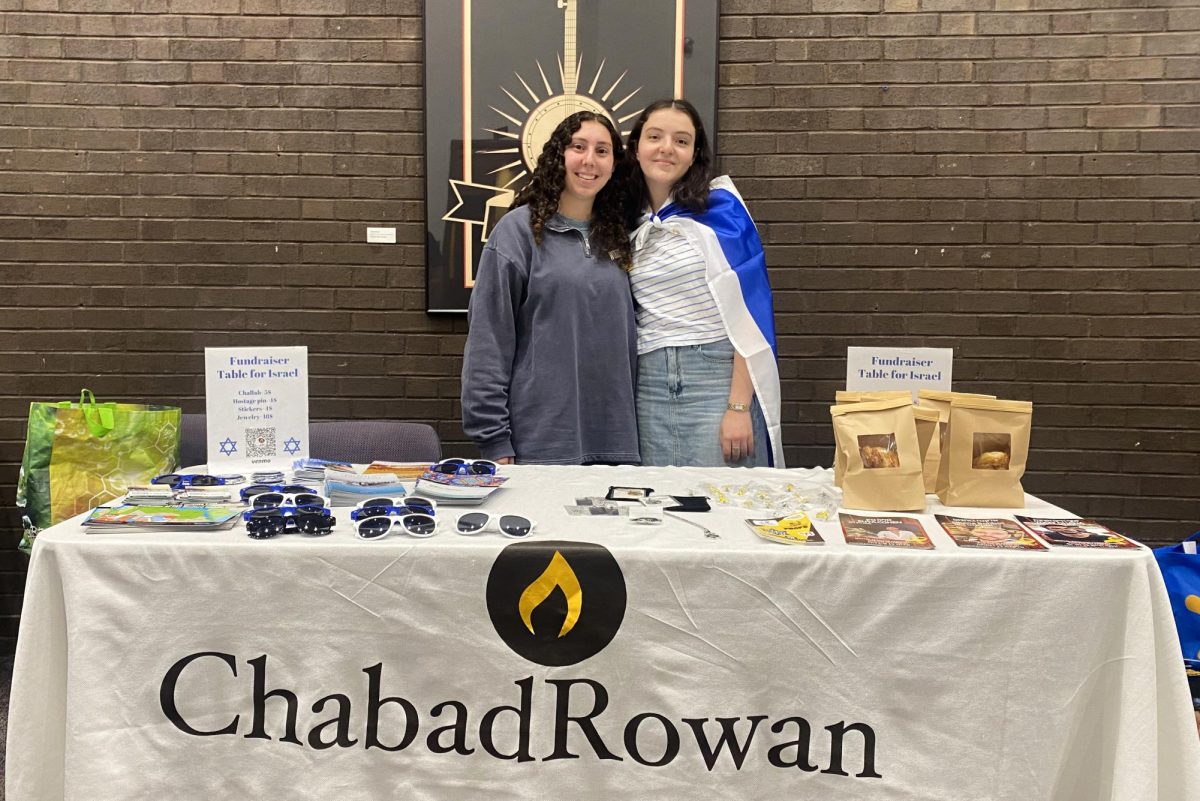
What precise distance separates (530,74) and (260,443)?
1760 millimetres

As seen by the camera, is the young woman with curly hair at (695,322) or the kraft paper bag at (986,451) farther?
the young woman with curly hair at (695,322)

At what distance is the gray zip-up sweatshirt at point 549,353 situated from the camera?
208 cm

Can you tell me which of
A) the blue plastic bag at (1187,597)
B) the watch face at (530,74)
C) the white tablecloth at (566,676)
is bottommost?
the blue plastic bag at (1187,597)

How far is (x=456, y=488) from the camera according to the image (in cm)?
150

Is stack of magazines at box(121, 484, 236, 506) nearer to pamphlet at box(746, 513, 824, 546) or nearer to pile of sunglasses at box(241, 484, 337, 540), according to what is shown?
pile of sunglasses at box(241, 484, 337, 540)

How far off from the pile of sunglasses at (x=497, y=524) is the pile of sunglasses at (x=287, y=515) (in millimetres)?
225

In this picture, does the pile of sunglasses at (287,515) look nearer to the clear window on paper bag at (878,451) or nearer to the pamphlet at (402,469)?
the pamphlet at (402,469)

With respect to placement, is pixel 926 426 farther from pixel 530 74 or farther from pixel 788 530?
pixel 530 74

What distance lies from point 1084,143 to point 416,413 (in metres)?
2.63

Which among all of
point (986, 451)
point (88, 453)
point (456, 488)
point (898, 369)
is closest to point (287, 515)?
point (456, 488)

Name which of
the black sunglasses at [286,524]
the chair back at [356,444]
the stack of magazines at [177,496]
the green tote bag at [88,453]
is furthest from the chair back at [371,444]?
the black sunglasses at [286,524]

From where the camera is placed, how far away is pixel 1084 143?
2.83 m

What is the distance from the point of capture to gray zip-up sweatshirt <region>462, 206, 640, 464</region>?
6.83 ft

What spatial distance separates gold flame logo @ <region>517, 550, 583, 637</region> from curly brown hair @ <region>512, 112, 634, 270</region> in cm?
111
